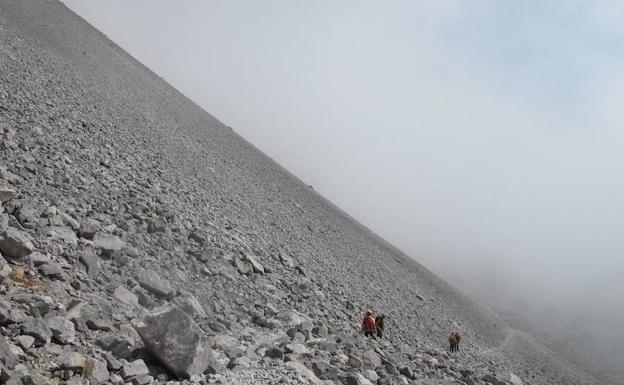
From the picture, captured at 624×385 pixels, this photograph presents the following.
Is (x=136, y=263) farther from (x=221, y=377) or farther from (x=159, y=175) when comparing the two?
(x=159, y=175)

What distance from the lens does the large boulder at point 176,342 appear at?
264 inches

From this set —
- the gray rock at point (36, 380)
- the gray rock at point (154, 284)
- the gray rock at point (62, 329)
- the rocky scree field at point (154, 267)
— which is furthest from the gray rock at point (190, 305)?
the gray rock at point (36, 380)

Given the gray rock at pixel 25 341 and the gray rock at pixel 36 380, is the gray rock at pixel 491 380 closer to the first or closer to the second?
the gray rock at pixel 36 380

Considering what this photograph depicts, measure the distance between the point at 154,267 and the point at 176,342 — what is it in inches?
145

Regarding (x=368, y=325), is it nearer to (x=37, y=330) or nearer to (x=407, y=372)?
(x=407, y=372)

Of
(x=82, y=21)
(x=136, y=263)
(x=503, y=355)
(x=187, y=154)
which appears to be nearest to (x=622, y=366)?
(x=503, y=355)

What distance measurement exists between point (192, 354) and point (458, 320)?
26.4 metres

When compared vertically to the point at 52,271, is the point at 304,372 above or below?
above

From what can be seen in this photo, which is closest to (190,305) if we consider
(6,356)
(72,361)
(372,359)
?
(72,361)

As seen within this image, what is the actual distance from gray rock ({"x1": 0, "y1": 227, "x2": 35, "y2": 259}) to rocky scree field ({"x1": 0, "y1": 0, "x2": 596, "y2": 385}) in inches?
0.6

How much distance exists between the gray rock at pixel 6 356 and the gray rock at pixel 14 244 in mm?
2217

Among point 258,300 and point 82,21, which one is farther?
point 82,21

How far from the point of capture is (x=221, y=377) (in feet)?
22.8

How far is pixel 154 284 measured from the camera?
9.40m
